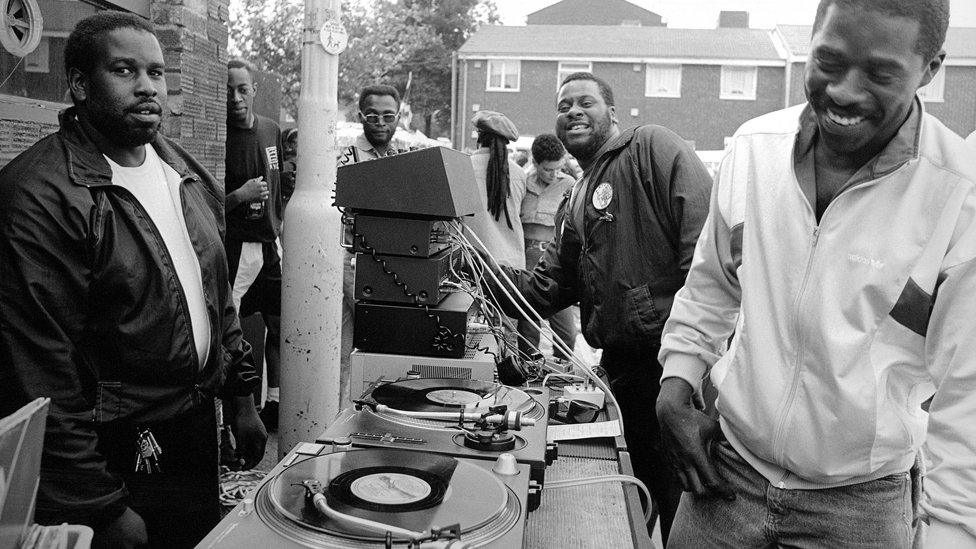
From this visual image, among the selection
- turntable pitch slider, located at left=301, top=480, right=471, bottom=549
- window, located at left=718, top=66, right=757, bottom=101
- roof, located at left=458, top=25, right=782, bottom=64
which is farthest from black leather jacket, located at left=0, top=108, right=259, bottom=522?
window, located at left=718, top=66, right=757, bottom=101

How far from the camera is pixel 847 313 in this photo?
5.18 ft

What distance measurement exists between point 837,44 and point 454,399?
3.80ft

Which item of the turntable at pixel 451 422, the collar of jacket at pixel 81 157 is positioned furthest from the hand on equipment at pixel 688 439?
the collar of jacket at pixel 81 157

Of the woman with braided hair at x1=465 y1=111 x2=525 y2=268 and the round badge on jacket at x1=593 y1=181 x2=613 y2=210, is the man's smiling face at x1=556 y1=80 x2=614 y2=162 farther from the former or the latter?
the woman with braided hair at x1=465 y1=111 x2=525 y2=268

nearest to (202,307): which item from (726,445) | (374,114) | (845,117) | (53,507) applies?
(53,507)

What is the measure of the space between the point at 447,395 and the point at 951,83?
33.7m

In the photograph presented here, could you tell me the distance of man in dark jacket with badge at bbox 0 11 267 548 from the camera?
1.96 m

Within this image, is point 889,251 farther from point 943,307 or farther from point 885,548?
point 885,548

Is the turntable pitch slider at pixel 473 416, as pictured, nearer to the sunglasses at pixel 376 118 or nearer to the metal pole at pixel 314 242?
the metal pole at pixel 314 242

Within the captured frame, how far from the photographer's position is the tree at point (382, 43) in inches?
786

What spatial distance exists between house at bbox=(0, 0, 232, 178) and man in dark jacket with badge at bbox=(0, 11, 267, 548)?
0.71 m

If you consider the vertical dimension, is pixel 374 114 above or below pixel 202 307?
above

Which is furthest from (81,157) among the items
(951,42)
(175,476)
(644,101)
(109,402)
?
(951,42)

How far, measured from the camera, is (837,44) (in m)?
1.52
